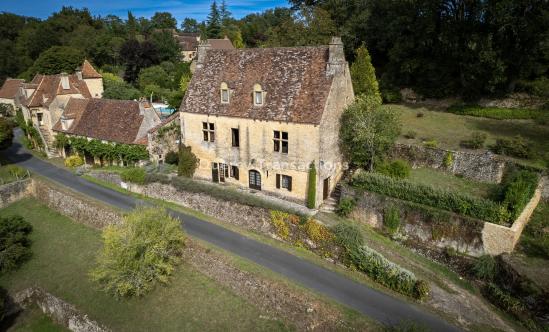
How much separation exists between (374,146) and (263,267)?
1255 cm

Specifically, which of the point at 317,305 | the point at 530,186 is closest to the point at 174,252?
the point at 317,305

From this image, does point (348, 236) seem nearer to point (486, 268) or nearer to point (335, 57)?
point (486, 268)

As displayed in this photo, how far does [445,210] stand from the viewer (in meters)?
22.7

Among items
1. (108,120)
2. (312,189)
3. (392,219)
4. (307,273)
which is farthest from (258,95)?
(108,120)

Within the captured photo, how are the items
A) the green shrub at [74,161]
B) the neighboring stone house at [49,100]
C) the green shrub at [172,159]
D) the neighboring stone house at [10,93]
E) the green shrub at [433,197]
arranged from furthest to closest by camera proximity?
the neighboring stone house at [10,93], the neighboring stone house at [49,100], the green shrub at [74,161], the green shrub at [172,159], the green shrub at [433,197]

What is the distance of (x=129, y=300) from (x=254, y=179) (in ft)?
42.3

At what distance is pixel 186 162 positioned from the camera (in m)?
32.1

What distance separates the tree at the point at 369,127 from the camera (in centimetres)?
2747

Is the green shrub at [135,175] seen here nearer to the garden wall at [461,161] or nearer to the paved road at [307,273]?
the paved road at [307,273]

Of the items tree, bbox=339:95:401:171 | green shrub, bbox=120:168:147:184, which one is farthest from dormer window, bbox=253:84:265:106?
green shrub, bbox=120:168:147:184

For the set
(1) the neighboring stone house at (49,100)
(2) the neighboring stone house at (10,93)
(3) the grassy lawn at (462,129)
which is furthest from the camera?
(2) the neighboring stone house at (10,93)

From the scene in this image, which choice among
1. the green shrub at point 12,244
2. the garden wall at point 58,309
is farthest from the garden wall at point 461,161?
the green shrub at point 12,244

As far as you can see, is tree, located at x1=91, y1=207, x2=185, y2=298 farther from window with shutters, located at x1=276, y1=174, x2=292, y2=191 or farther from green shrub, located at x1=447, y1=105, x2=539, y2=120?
green shrub, located at x1=447, y1=105, x2=539, y2=120

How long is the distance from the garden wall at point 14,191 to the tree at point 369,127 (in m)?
30.2
